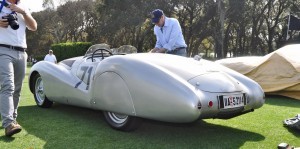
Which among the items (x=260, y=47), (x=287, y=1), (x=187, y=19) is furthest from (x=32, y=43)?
(x=287, y=1)

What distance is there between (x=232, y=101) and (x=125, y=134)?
1.28m

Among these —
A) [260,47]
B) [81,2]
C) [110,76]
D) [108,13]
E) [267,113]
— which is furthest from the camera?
[81,2]

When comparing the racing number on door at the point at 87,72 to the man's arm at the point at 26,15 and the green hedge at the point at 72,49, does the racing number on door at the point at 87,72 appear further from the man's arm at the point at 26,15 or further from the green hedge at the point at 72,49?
the green hedge at the point at 72,49

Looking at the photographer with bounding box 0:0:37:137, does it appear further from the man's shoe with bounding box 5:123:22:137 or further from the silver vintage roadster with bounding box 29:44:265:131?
the silver vintage roadster with bounding box 29:44:265:131

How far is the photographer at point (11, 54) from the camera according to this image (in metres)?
3.81

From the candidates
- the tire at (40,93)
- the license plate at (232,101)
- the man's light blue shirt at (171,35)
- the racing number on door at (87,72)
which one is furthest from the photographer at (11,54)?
the man's light blue shirt at (171,35)

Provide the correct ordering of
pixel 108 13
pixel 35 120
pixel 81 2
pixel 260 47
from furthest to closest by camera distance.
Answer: pixel 81 2
pixel 260 47
pixel 108 13
pixel 35 120

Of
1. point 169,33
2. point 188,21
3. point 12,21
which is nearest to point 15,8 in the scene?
point 12,21

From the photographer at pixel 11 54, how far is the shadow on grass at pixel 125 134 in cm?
43

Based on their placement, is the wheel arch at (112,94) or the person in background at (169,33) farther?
the person in background at (169,33)

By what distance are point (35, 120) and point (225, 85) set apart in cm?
274

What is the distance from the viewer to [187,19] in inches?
1537

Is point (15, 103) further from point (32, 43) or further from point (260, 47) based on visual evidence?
point (32, 43)

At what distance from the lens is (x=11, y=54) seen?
3.97 metres
